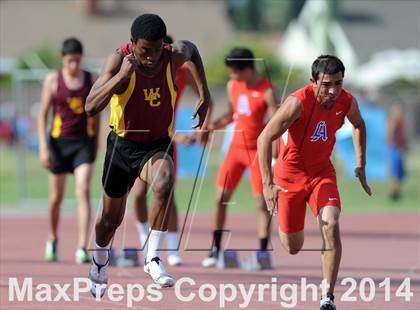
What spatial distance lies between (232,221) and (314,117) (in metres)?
9.67

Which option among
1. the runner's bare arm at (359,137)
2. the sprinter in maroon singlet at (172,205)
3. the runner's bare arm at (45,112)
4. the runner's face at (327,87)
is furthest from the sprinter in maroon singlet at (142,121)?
the runner's bare arm at (45,112)

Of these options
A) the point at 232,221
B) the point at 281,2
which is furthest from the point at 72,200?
the point at 281,2

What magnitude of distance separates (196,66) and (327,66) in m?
1.17

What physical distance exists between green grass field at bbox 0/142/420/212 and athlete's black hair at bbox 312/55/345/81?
846 cm

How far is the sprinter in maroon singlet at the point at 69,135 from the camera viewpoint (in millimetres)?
13609

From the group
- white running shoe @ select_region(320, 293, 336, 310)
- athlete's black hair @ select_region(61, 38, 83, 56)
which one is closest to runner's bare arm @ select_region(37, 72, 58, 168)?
athlete's black hair @ select_region(61, 38, 83, 56)

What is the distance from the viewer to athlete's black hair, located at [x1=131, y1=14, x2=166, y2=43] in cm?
885

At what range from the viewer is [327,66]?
9359mm

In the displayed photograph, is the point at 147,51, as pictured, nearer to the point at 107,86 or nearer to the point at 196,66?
the point at 107,86

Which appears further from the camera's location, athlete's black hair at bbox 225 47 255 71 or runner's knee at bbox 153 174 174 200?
athlete's black hair at bbox 225 47 255 71

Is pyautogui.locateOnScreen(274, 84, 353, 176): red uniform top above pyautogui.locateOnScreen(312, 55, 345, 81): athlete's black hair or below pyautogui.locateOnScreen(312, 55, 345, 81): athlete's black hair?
below

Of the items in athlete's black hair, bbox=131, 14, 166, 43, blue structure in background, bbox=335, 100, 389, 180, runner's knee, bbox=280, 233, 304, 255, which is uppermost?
blue structure in background, bbox=335, 100, 389, 180

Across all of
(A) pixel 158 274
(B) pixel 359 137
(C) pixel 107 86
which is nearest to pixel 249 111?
(B) pixel 359 137

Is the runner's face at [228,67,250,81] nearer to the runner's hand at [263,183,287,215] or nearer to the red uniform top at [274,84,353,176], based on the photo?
the red uniform top at [274,84,353,176]
